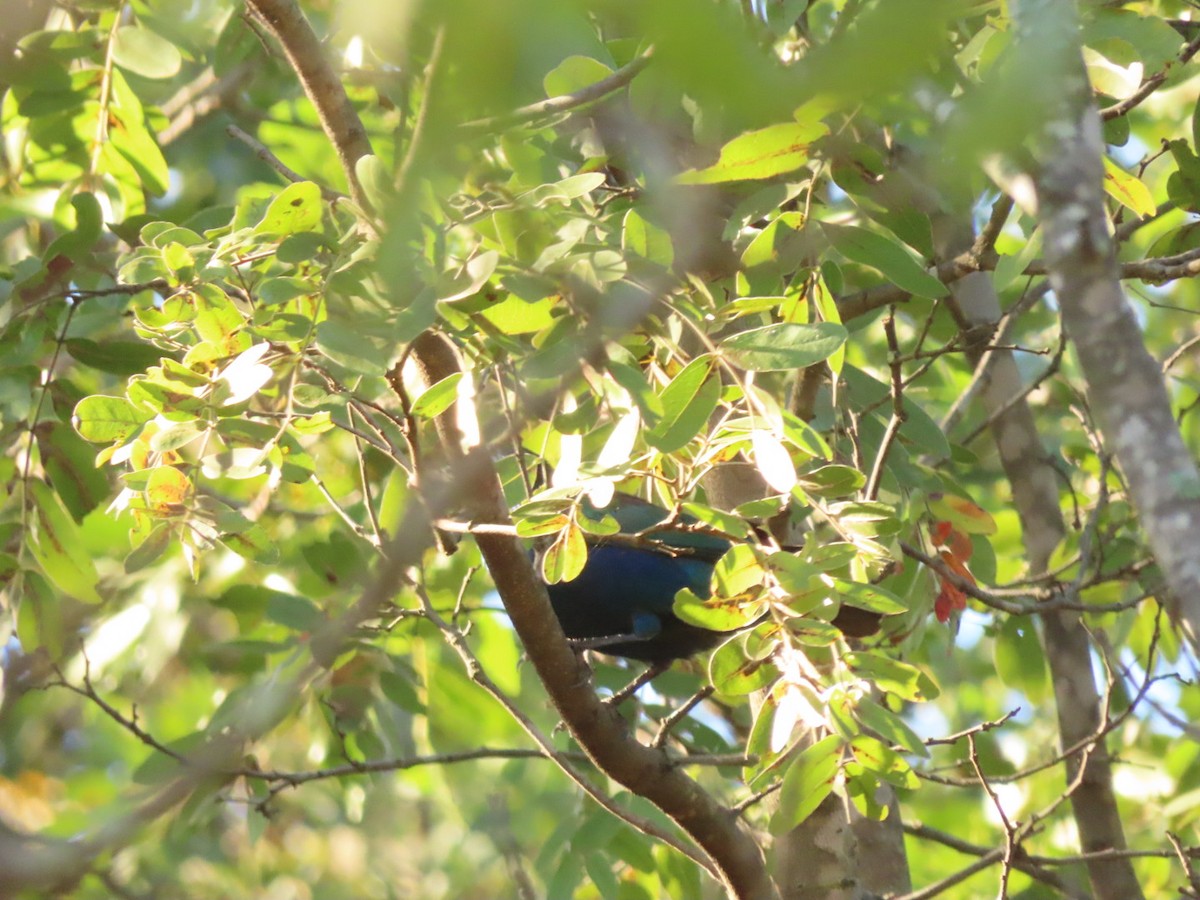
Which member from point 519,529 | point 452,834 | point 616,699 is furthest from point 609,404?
point 452,834

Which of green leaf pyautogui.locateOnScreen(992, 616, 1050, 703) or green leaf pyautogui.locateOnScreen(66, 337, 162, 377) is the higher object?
green leaf pyautogui.locateOnScreen(66, 337, 162, 377)

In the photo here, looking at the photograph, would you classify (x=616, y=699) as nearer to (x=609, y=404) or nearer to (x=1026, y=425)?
(x=609, y=404)

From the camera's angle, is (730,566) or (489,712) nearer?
(730,566)

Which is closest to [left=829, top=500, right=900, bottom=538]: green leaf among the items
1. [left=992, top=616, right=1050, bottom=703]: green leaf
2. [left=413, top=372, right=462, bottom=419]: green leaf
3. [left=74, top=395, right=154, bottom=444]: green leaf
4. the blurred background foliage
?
the blurred background foliage

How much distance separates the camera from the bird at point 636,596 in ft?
12.0

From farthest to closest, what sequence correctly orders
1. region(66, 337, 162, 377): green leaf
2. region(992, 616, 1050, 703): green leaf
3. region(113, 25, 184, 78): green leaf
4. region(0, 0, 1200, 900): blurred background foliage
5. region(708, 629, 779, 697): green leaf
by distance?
1. region(992, 616, 1050, 703): green leaf
2. region(113, 25, 184, 78): green leaf
3. region(66, 337, 162, 377): green leaf
4. region(708, 629, 779, 697): green leaf
5. region(0, 0, 1200, 900): blurred background foliage

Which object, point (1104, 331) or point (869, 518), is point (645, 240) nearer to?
point (869, 518)

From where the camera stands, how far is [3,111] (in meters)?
3.84

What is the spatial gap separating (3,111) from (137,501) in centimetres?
→ 222

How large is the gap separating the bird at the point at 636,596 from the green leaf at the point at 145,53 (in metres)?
1.63

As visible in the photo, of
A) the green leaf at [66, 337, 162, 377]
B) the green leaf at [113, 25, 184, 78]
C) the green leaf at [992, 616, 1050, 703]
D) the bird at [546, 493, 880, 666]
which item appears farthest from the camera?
the green leaf at [992, 616, 1050, 703]

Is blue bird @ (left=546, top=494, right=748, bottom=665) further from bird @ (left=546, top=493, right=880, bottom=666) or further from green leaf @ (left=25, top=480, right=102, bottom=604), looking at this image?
green leaf @ (left=25, top=480, right=102, bottom=604)

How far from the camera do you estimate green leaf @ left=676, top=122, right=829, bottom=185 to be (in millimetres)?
1846

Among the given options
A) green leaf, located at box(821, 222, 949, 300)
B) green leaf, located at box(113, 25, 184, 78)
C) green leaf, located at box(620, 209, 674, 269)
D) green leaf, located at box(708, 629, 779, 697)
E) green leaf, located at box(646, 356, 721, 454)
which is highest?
green leaf, located at box(113, 25, 184, 78)
